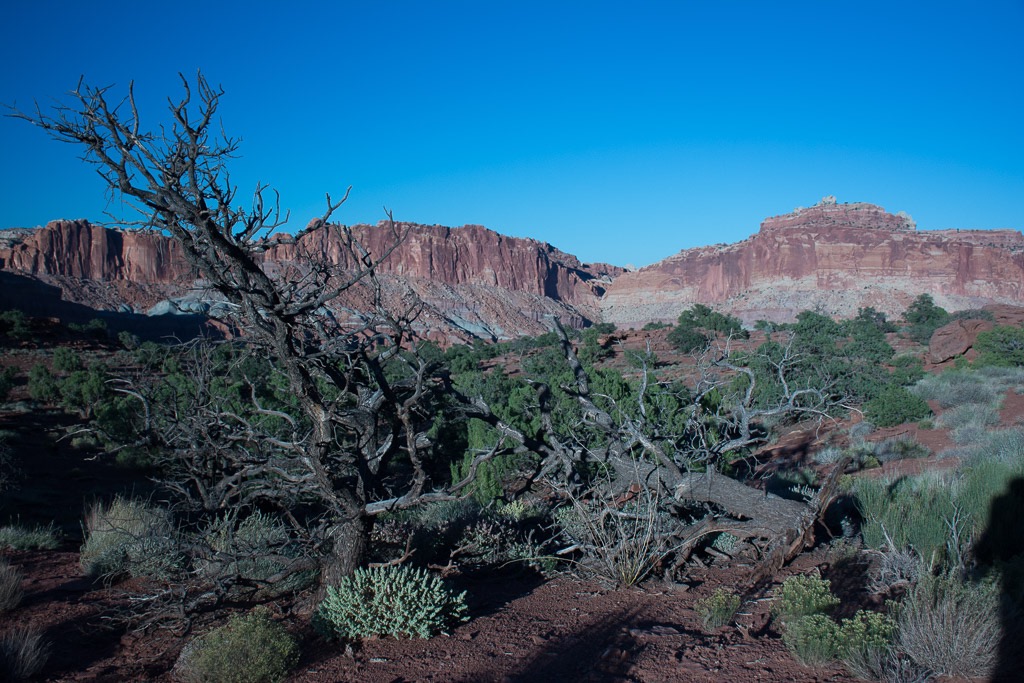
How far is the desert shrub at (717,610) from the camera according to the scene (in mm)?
4055

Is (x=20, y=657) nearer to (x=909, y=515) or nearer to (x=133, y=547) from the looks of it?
(x=133, y=547)

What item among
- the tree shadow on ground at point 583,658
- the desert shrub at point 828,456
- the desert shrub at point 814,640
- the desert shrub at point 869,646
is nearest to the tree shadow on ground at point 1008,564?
the desert shrub at point 869,646

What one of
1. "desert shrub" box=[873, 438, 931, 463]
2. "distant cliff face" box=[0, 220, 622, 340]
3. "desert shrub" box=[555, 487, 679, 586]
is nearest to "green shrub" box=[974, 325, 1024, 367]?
"desert shrub" box=[873, 438, 931, 463]

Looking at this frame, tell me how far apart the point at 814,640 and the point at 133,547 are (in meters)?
5.85

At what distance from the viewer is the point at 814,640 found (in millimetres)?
3352

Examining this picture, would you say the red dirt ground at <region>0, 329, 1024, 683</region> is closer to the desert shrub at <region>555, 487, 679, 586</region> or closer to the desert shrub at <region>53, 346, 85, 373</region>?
the desert shrub at <region>555, 487, 679, 586</region>

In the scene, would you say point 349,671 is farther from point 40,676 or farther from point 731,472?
point 731,472

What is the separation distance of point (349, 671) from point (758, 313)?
77.0 m

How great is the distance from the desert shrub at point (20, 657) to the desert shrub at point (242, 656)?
0.81 meters

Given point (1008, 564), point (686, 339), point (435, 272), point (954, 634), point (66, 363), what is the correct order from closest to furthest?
point (954, 634) → point (1008, 564) → point (66, 363) → point (686, 339) → point (435, 272)

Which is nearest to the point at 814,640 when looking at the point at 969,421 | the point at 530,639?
the point at 530,639

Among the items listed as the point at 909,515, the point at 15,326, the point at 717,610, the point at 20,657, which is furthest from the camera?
the point at 15,326

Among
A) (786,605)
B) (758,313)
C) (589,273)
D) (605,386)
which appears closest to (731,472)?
(605,386)

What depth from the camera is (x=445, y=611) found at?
4.30 m
